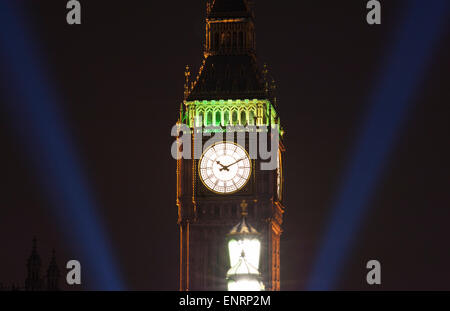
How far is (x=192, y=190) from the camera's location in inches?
4847

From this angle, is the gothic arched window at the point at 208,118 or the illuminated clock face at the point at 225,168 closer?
the illuminated clock face at the point at 225,168

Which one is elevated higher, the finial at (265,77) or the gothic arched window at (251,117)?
the finial at (265,77)

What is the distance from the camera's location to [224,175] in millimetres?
123000

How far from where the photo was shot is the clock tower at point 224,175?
122312 mm

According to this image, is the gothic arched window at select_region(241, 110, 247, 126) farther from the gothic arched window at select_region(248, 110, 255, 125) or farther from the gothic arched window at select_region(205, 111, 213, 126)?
the gothic arched window at select_region(205, 111, 213, 126)

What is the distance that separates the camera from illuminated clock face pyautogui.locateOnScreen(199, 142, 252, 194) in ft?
401
